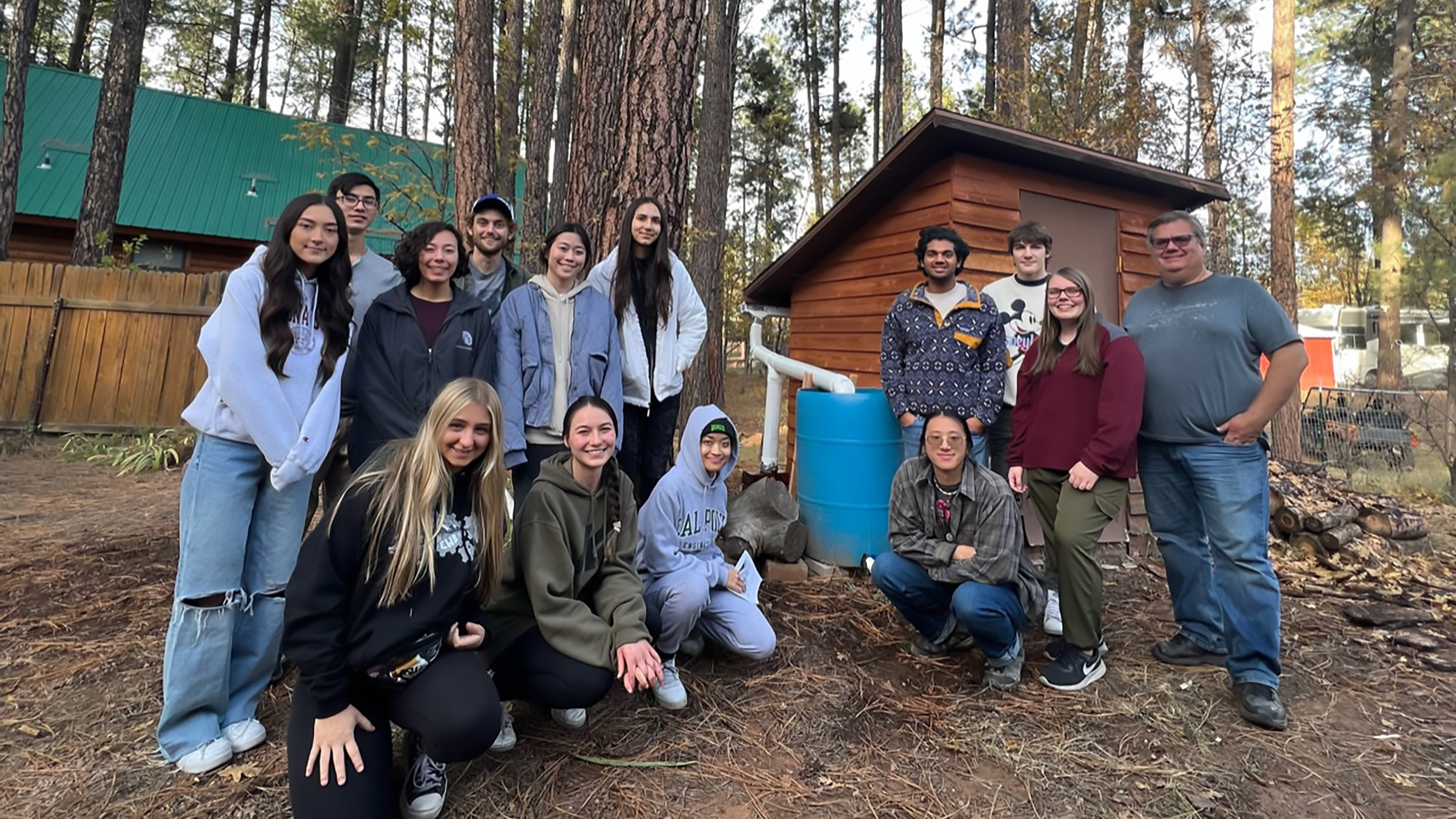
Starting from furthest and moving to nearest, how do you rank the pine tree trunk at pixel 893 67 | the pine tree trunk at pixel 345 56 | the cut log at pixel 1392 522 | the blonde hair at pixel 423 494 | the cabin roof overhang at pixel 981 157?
the pine tree trunk at pixel 345 56 < the pine tree trunk at pixel 893 67 < the cut log at pixel 1392 522 < the cabin roof overhang at pixel 981 157 < the blonde hair at pixel 423 494

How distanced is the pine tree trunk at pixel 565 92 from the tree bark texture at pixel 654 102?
21.0 feet

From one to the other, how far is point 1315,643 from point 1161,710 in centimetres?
147

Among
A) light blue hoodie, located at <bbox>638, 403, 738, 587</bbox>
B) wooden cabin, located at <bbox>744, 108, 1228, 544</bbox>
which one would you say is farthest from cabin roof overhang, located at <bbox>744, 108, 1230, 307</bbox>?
light blue hoodie, located at <bbox>638, 403, 738, 587</bbox>

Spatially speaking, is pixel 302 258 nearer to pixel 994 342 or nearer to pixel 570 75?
pixel 994 342

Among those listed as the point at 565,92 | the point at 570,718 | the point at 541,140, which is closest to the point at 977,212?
the point at 570,718

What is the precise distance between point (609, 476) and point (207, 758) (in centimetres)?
141

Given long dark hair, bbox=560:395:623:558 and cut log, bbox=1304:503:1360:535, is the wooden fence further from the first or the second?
cut log, bbox=1304:503:1360:535

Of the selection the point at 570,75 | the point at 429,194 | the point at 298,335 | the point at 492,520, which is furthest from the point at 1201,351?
the point at 570,75

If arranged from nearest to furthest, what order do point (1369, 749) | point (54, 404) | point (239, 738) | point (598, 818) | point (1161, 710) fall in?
point (598, 818) → point (239, 738) → point (1369, 749) → point (1161, 710) → point (54, 404)

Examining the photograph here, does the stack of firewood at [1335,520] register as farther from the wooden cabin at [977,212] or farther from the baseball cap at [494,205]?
the baseball cap at [494,205]

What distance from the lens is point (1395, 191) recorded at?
9875 millimetres

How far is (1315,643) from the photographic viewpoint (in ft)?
11.0

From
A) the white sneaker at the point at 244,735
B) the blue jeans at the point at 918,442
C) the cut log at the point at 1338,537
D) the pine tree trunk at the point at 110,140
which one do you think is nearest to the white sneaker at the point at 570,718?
the white sneaker at the point at 244,735

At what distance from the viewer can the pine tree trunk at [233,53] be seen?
61.0 feet
